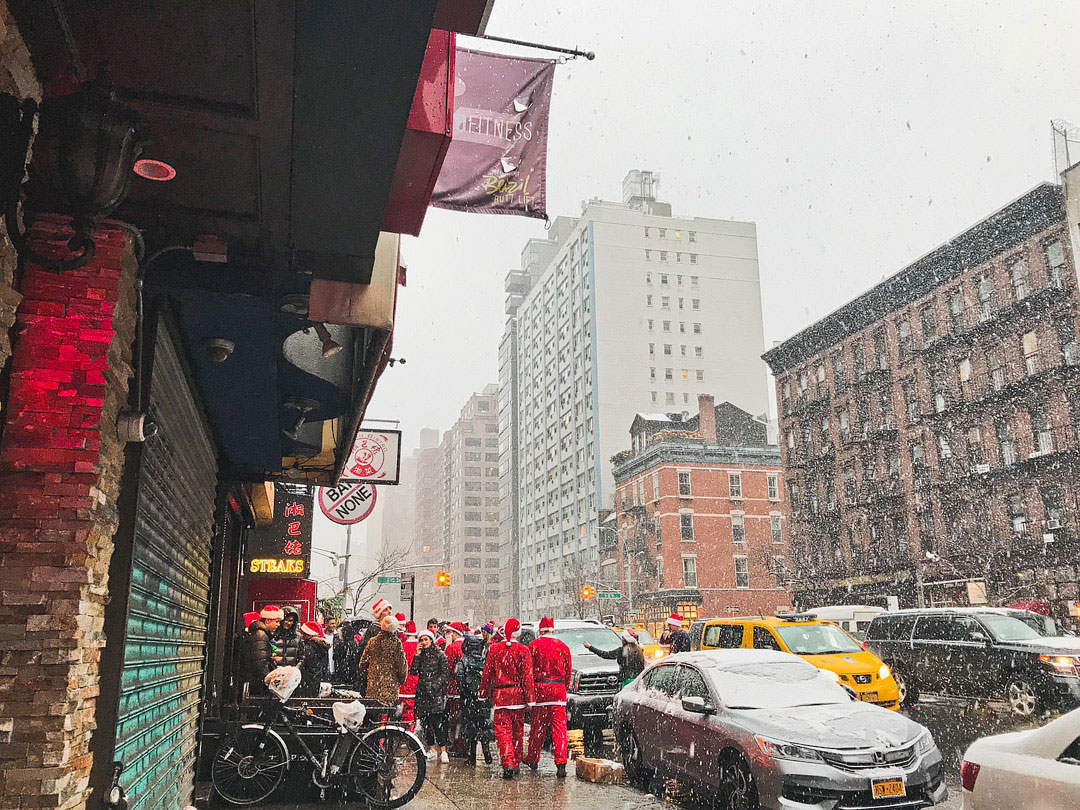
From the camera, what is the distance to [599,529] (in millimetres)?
87188

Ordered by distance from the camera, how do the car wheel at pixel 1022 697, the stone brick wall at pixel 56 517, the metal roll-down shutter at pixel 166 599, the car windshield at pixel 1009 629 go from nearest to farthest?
1. the stone brick wall at pixel 56 517
2. the metal roll-down shutter at pixel 166 599
3. the car wheel at pixel 1022 697
4. the car windshield at pixel 1009 629

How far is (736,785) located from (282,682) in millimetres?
4801

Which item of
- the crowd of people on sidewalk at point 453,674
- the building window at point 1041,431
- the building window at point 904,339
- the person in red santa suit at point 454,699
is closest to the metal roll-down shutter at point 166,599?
the crowd of people on sidewalk at point 453,674

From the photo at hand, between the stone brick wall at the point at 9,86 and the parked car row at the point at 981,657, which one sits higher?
the stone brick wall at the point at 9,86

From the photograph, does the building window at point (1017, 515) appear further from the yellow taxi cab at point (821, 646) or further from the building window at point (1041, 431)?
the yellow taxi cab at point (821, 646)

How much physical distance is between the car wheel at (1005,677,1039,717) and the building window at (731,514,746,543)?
55229mm

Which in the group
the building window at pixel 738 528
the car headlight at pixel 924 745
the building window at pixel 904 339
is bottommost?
the car headlight at pixel 924 745

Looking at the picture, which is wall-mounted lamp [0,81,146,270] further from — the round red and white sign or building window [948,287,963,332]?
building window [948,287,963,332]

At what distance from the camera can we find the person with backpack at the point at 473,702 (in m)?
13.8

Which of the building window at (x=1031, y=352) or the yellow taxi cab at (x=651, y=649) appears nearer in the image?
the yellow taxi cab at (x=651, y=649)

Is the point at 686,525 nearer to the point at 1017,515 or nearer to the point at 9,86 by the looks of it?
the point at 1017,515

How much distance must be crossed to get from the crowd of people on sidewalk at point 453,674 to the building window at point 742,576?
174 ft

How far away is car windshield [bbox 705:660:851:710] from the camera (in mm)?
9133

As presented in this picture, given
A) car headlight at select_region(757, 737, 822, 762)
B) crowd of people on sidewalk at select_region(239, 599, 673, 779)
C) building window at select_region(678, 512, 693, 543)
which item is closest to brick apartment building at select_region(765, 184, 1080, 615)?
building window at select_region(678, 512, 693, 543)
